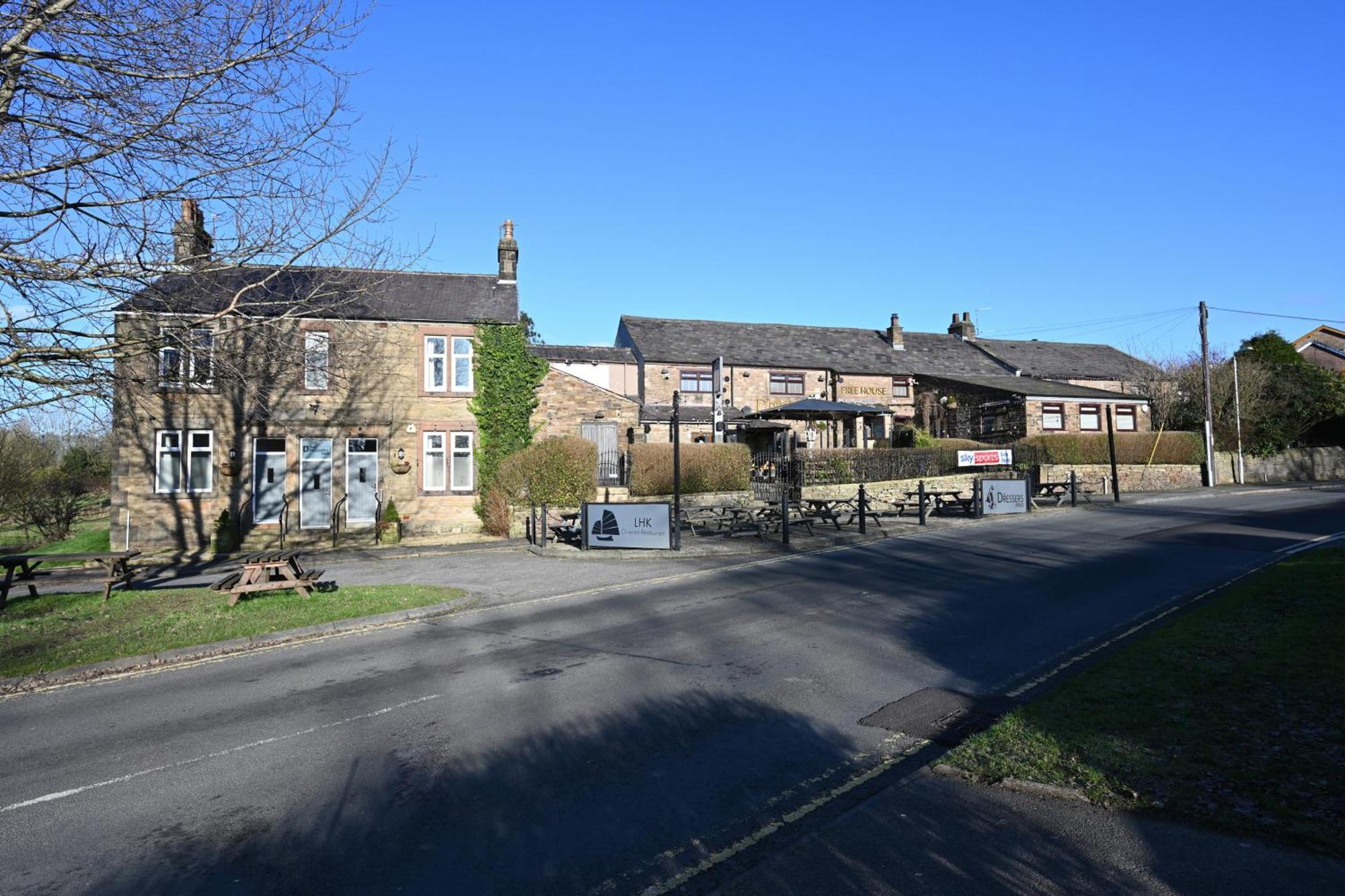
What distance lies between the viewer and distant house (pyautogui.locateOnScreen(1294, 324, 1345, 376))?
56.9 meters

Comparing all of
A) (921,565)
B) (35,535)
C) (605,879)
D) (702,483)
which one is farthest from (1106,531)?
(35,535)

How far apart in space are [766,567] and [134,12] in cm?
1267

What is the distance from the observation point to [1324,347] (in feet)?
Result: 188

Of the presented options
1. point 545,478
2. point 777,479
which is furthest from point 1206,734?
point 777,479

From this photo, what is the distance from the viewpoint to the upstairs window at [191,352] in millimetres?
→ 9445

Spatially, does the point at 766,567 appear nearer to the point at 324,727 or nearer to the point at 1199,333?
the point at 324,727

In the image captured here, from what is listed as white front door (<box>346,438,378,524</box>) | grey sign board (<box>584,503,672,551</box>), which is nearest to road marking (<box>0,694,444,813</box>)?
grey sign board (<box>584,503,672,551</box>)

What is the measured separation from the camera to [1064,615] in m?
10.3

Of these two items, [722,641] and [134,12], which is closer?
[134,12]

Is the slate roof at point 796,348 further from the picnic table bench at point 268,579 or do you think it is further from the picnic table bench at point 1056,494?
the picnic table bench at point 268,579

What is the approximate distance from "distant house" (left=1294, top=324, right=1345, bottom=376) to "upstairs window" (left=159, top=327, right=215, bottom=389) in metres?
67.9

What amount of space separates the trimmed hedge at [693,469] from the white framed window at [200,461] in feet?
42.2

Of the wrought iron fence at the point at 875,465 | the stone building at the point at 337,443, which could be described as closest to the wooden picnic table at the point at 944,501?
the wrought iron fence at the point at 875,465

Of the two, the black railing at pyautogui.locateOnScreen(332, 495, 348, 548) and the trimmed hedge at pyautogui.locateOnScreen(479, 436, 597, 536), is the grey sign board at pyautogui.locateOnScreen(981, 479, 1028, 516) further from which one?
the black railing at pyautogui.locateOnScreen(332, 495, 348, 548)
